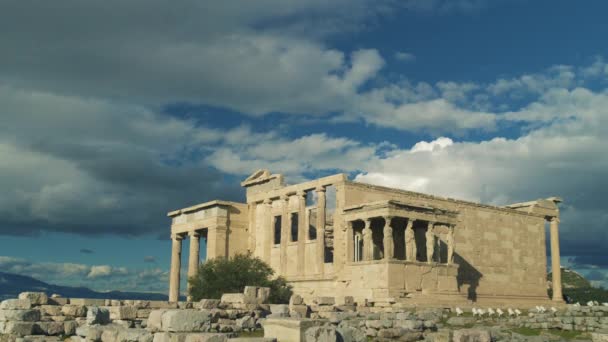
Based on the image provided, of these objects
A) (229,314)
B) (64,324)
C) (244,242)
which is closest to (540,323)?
(229,314)

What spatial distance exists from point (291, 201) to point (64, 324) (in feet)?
72.5

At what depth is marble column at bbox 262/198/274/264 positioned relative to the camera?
1575 inches

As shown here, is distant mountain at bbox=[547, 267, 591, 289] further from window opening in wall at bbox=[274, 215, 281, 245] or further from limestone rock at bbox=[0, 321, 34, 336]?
limestone rock at bbox=[0, 321, 34, 336]

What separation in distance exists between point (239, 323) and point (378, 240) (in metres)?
18.5

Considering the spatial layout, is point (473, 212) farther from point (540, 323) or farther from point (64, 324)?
point (64, 324)

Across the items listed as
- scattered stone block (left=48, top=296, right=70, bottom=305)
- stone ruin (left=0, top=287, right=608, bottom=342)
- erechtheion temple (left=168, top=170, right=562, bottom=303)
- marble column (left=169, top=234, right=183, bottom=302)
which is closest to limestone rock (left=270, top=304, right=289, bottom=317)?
stone ruin (left=0, top=287, right=608, bottom=342)

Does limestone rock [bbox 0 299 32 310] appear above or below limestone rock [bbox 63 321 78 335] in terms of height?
above

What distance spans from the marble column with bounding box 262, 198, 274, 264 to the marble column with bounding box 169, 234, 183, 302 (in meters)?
7.23

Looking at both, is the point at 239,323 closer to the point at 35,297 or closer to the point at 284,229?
the point at 35,297

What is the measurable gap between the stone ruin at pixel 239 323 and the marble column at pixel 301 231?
30.4 ft

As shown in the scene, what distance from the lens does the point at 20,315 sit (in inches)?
704

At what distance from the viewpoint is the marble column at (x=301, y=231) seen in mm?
37219

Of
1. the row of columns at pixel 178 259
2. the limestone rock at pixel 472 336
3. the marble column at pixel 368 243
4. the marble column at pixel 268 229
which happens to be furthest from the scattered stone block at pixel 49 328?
the row of columns at pixel 178 259

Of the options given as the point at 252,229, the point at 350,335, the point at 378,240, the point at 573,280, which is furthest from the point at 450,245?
the point at 573,280
